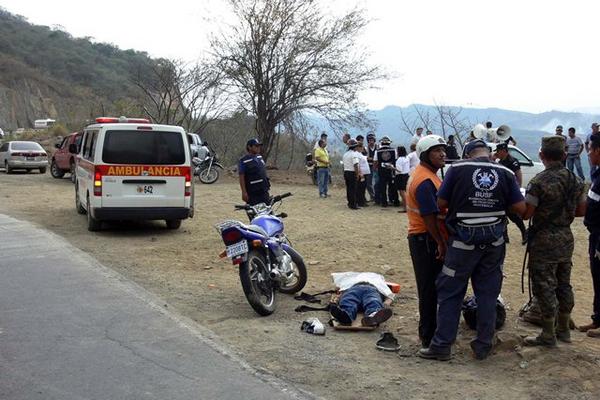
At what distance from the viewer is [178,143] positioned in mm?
11547

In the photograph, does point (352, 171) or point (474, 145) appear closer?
point (474, 145)

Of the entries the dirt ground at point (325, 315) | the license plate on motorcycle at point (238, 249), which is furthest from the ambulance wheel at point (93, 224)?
the license plate on motorcycle at point (238, 249)

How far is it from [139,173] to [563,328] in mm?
7945

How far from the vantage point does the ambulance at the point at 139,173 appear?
11211 mm

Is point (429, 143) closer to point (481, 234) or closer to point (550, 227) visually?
point (481, 234)

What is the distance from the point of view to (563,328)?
5.30m

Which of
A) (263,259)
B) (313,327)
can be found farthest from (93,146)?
(313,327)

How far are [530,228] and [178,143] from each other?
24.9 feet

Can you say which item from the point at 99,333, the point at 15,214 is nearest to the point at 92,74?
the point at 15,214

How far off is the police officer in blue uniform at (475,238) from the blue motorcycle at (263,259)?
6.42 feet

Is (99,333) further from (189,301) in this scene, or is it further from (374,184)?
(374,184)

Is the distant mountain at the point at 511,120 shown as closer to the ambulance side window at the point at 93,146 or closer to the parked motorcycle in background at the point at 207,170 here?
the parked motorcycle in background at the point at 207,170

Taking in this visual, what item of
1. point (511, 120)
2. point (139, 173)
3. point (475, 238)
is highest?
point (511, 120)

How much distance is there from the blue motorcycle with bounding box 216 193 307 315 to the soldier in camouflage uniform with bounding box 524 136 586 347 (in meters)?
2.57
